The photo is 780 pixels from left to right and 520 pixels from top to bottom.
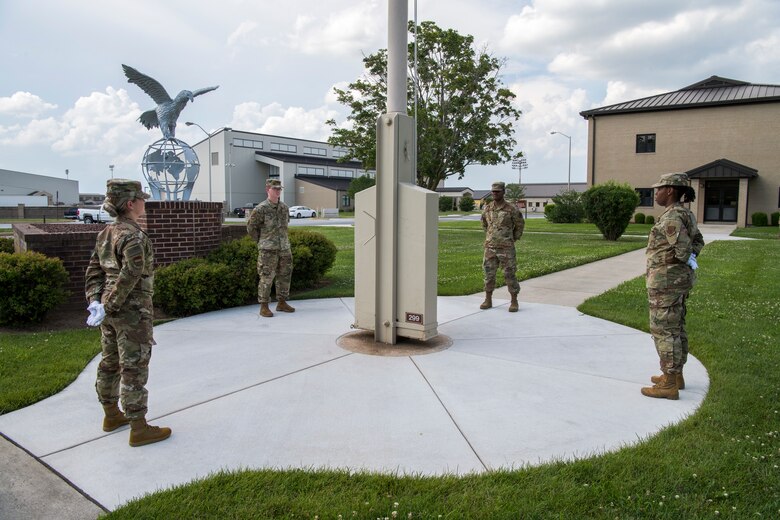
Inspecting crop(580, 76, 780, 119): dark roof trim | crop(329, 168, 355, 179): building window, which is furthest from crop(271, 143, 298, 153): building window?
crop(580, 76, 780, 119): dark roof trim

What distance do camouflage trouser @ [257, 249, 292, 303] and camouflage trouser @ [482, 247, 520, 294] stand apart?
2905 millimetres

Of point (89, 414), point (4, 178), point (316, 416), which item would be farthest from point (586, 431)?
point (4, 178)

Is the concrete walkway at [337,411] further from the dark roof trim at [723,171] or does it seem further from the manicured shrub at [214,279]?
the dark roof trim at [723,171]

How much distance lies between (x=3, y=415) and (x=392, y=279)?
12.0 feet

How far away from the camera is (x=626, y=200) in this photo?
21.2 meters

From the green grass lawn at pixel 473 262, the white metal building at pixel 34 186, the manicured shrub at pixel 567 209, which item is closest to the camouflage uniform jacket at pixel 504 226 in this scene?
the green grass lawn at pixel 473 262

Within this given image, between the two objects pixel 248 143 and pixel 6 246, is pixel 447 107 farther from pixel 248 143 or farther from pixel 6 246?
pixel 248 143

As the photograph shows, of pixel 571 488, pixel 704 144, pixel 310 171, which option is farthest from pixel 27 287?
pixel 310 171

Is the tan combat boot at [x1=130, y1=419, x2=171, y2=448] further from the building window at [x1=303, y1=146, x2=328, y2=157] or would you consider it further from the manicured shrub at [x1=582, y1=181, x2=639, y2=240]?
the building window at [x1=303, y1=146, x2=328, y2=157]

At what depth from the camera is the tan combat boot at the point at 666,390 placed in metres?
4.63

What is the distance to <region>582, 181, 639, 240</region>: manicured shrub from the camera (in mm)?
21281

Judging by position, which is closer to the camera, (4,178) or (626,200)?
(626,200)

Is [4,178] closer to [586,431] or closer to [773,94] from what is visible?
[773,94]

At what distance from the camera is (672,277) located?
15.1 ft
